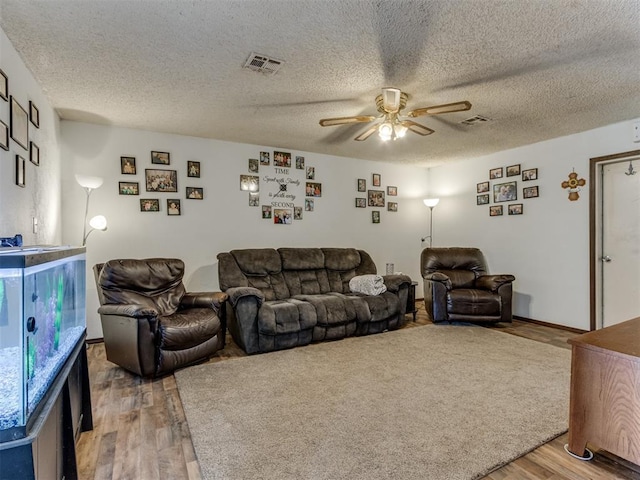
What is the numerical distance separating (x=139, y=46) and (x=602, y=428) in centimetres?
338

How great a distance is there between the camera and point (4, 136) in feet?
6.40

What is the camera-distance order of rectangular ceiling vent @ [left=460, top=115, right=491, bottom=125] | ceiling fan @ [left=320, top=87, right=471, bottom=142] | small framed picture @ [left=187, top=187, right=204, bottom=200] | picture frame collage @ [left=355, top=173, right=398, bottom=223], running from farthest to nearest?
picture frame collage @ [left=355, top=173, right=398, bottom=223] < small framed picture @ [left=187, top=187, right=204, bottom=200] < rectangular ceiling vent @ [left=460, top=115, right=491, bottom=125] < ceiling fan @ [left=320, top=87, right=471, bottom=142]

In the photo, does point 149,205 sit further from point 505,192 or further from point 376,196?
point 505,192

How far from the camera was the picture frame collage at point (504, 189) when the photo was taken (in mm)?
4551

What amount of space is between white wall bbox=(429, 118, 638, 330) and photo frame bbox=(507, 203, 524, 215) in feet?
0.18

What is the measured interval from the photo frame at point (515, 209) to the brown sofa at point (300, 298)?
1.89m

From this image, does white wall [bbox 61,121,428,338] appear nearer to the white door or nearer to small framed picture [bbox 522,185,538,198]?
small framed picture [bbox 522,185,538,198]

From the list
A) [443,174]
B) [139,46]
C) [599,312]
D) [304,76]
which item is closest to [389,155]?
[443,174]

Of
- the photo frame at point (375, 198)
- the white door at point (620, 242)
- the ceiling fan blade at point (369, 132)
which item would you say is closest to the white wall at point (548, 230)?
the white door at point (620, 242)

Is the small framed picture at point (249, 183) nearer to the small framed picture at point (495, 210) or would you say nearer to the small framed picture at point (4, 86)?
the small framed picture at point (4, 86)

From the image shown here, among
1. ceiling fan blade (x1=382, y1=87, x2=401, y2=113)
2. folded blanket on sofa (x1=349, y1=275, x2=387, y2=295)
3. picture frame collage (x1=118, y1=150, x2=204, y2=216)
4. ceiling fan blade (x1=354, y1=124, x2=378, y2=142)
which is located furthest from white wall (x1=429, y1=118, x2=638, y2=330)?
picture frame collage (x1=118, y1=150, x2=204, y2=216)

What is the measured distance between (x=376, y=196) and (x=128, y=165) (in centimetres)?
350

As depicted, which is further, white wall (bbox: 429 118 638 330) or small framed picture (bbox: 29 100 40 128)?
Result: white wall (bbox: 429 118 638 330)

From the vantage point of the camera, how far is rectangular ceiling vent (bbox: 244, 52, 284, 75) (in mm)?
2309
